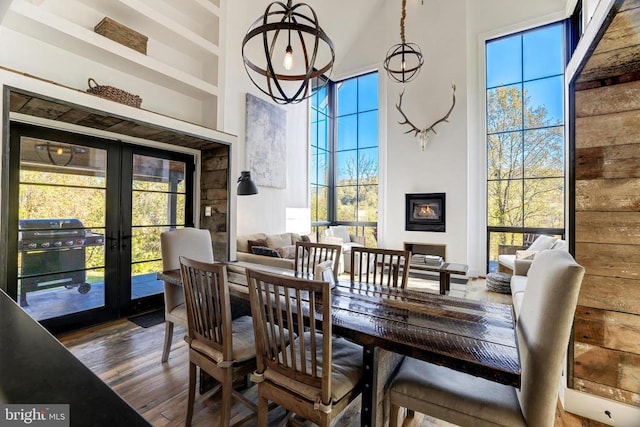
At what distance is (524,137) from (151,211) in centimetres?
629

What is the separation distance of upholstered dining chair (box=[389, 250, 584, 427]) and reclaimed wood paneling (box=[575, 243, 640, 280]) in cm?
73

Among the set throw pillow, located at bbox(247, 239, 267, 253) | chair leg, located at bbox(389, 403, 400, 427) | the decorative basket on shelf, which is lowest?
chair leg, located at bbox(389, 403, 400, 427)

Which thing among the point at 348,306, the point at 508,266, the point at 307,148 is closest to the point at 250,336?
the point at 348,306

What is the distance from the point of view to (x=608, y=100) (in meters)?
1.77

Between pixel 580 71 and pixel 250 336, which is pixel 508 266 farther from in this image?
pixel 250 336

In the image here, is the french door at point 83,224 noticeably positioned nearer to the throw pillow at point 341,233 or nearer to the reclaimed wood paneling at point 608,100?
the throw pillow at point 341,233

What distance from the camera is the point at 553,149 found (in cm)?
522

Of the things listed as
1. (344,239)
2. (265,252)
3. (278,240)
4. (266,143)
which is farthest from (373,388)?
(344,239)

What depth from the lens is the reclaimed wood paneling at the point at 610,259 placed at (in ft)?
5.61

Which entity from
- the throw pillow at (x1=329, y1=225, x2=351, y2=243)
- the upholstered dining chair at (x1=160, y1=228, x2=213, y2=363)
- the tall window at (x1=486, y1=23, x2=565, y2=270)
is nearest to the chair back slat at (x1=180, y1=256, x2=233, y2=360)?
the upholstered dining chair at (x1=160, y1=228, x2=213, y2=363)

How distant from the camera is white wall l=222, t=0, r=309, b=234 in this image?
4.63 meters

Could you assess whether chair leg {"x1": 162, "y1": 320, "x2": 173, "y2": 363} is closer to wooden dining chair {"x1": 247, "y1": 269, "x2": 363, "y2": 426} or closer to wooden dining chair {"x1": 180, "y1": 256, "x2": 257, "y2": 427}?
wooden dining chair {"x1": 180, "y1": 256, "x2": 257, "y2": 427}

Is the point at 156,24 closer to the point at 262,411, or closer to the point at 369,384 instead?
the point at 262,411

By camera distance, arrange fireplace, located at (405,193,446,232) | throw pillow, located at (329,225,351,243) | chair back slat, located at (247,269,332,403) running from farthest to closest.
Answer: throw pillow, located at (329,225,351,243) < fireplace, located at (405,193,446,232) < chair back slat, located at (247,269,332,403)
